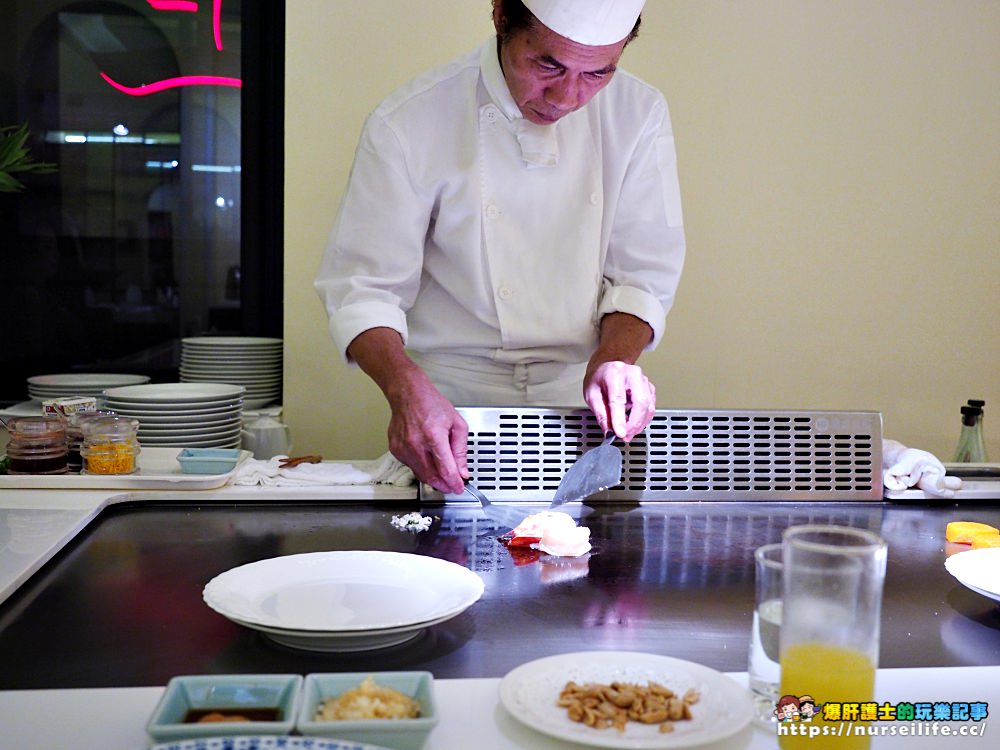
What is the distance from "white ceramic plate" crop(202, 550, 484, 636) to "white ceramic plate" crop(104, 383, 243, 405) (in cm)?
113

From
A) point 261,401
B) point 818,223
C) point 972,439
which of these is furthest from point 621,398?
point 818,223

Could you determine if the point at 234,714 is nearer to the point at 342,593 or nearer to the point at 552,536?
the point at 342,593

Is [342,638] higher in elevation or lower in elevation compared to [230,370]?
lower

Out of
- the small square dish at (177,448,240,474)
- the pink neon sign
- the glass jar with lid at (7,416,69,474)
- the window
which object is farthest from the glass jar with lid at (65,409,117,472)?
the pink neon sign

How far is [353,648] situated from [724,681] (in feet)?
1.24

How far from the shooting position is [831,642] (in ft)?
2.74

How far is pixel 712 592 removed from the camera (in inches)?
50.4

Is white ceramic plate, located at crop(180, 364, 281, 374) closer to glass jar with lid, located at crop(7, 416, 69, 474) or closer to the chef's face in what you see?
glass jar with lid, located at crop(7, 416, 69, 474)

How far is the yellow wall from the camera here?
10.2ft

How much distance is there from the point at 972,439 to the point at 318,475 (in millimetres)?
1592

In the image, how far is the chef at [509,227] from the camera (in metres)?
1.92

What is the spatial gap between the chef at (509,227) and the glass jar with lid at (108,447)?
41cm

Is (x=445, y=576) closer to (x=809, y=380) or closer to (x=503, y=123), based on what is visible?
(x=503, y=123)

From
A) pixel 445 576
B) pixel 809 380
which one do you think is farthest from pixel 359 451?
pixel 445 576
